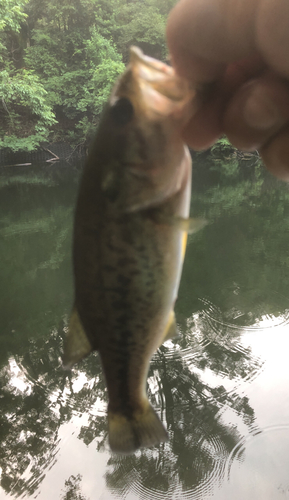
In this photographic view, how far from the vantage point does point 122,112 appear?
0.92 metres

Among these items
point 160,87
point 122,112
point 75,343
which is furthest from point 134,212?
point 75,343

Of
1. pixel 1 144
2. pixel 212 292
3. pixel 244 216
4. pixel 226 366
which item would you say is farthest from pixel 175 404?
pixel 1 144

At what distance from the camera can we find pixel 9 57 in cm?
2289

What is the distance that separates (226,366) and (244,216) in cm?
641

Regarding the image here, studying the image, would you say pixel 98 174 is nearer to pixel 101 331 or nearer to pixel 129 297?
pixel 129 297

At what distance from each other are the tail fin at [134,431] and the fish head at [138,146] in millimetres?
715

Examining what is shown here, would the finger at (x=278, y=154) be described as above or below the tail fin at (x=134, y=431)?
above

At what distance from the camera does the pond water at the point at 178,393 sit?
3.17 m

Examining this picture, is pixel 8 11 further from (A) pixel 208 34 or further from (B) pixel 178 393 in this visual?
(A) pixel 208 34

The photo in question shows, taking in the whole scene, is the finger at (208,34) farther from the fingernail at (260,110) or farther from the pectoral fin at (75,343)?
the pectoral fin at (75,343)

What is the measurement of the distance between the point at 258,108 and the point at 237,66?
7.8 inches

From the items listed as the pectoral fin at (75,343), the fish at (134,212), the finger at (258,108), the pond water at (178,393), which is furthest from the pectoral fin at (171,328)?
the pond water at (178,393)

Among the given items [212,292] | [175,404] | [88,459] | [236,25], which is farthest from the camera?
[212,292]

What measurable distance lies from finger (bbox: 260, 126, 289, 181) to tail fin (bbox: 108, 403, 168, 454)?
43.6 inches
